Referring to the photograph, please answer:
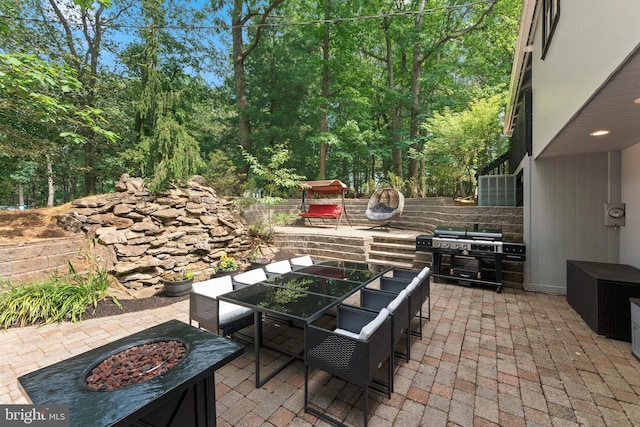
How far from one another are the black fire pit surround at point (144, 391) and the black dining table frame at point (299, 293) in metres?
0.68

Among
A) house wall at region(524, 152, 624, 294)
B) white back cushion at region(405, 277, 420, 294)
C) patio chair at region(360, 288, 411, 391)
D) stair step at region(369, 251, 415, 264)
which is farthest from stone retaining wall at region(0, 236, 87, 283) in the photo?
house wall at region(524, 152, 624, 294)

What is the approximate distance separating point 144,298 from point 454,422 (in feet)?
14.2

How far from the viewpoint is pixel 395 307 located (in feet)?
6.69

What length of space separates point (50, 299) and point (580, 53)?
6.04m

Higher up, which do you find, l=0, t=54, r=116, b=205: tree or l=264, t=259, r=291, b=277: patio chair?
l=0, t=54, r=116, b=205: tree

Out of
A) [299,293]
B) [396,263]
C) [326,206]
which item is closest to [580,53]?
[299,293]

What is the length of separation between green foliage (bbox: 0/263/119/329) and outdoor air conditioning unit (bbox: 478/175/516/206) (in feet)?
24.3

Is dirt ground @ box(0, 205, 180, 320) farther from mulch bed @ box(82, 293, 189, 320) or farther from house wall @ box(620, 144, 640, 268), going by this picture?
house wall @ box(620, 144, 640, 268)

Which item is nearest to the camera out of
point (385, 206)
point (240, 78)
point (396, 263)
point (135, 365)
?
point (135, 365)

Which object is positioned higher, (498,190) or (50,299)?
(498,190)

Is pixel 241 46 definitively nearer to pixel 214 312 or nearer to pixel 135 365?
pixel 214 312

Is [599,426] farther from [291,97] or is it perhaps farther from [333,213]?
[291,97]

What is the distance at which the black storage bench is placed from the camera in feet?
8.95

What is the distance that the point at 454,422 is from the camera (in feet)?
5.73
